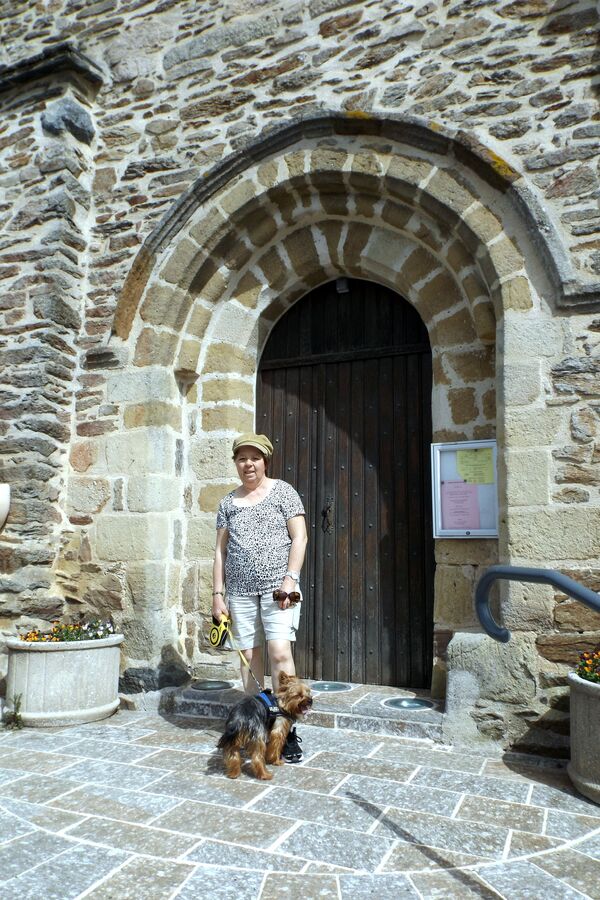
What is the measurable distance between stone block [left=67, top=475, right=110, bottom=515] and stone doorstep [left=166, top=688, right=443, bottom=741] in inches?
53.7

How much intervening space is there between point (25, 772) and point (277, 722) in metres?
1.18

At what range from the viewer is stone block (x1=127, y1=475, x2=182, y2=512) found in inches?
179

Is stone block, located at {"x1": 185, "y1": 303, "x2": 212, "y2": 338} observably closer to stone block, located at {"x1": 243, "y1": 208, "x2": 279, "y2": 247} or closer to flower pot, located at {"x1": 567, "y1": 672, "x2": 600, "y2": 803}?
stone block, located at {"x1": 243, "y1": 208, "x2": 279, "y2": 247}

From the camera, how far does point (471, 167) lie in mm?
4094

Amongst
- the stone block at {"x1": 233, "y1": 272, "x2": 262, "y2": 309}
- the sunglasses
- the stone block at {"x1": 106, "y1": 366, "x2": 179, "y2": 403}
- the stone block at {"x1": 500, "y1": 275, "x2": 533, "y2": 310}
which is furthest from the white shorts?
the stone block at {"x1": 233, "y1": 272, "x2": 262, "y2": 309}

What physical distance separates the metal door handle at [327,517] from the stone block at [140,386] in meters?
1.30

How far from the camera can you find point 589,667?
307 cm

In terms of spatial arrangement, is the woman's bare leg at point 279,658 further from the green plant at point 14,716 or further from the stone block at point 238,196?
the stone block at point 238,196

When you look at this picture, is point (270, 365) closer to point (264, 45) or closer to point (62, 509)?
point (62, 509)

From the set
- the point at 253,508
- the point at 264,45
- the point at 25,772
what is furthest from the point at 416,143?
the point at 25,772

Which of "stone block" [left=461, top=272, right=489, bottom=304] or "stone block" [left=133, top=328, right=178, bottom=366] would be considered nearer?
"stone block" [left=461, top=272, right=489, bottom=304]

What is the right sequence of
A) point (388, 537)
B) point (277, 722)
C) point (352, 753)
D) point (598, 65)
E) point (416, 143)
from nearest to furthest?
point (277, 722) → point (352, 753) → point (598, 65) → point (416, 143) → point (388, 537)

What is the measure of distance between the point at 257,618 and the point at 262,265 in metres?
2.63

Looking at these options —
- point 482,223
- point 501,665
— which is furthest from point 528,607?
point 482,223
